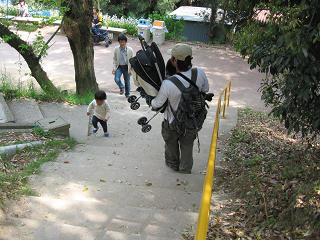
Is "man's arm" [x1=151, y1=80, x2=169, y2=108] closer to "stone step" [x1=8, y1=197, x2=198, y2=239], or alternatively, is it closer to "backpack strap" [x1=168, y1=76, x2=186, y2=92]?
"backpack strap" [x1=168, y1=76, x2=186, y2=92]

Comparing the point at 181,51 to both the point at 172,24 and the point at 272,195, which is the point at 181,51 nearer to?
the point at 272,195

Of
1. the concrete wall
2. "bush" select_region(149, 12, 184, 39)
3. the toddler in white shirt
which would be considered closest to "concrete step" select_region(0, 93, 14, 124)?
the toddler in white shirt

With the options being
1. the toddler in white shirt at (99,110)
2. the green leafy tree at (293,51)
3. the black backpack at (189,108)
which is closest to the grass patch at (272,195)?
the green leafy tree at (293,51)

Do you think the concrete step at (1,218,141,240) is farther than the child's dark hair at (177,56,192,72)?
No

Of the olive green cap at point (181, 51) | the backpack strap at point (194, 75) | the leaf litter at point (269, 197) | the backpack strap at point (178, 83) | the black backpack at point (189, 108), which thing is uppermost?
the olive green cap at point (181, 51)

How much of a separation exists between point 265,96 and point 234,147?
6.77 feet

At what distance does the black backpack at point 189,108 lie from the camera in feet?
14.5

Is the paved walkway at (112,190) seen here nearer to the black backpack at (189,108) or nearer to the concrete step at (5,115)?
the black backpack at (189,108)

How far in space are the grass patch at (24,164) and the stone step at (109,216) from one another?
1.19 feet

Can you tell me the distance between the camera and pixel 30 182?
443 cm

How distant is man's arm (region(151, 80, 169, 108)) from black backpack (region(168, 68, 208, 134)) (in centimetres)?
12

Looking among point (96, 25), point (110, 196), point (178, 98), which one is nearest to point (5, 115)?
point (110, 196)

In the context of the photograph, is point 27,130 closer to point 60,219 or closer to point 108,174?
point 108,174

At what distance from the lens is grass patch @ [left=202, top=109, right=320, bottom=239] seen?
294cm
